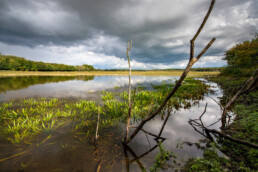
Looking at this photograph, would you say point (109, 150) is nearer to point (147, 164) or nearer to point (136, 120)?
point (147, 164)

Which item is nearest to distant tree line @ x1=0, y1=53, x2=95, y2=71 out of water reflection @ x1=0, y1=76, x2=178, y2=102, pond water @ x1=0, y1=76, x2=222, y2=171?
water reflection @ x1=0, y1=76, x2=178, y2=102

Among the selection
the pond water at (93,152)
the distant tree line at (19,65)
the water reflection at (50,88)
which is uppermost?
the distant tree line at (19,65)

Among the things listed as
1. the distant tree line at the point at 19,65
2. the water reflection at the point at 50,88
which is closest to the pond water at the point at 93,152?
the water reflection at the point at 50,88

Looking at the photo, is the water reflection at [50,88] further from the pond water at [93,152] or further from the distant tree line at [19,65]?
the distant tree line at [19,65]

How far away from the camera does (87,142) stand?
4.64 m

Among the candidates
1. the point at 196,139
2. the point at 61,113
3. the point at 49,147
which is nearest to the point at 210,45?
the point at 196,139

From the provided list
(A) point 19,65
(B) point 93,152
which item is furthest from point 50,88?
(A) point 19,65

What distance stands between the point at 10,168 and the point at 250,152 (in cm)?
768

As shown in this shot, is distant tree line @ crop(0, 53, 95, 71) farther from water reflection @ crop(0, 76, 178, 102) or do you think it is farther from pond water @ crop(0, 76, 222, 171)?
pond water @ crop(0, 76, 222, 171)

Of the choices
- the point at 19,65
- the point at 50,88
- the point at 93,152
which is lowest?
the point at 93,152

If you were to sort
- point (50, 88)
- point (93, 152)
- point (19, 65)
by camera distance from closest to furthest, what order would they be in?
1. point (93, 152)
2. point (50, 88)
3. point (19, 65)

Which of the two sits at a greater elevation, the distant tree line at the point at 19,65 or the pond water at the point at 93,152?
the distant tree line at the point at 19,65

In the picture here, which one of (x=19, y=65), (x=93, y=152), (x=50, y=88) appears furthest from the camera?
(x=19, y=65)

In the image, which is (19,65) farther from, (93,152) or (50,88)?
(93,152)
